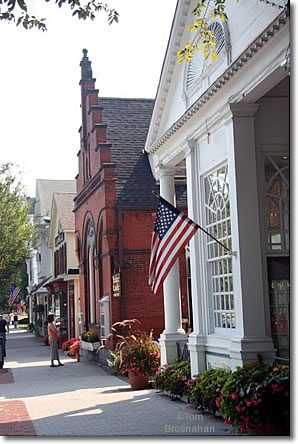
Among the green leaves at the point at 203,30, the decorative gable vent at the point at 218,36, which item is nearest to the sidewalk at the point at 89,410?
the green leaves at the point at 203,30

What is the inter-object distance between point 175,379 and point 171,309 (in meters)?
2.32

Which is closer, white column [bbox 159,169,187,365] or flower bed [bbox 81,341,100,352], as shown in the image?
white column [bbox 159,169,187,365]

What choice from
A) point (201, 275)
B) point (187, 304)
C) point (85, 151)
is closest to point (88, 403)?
point (201, 275)

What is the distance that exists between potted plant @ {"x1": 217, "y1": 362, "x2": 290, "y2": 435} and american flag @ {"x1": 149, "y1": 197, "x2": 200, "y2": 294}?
3.23 metres

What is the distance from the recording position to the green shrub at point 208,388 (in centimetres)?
1012

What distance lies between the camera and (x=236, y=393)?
8039mm

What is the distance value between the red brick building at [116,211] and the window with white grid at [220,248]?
8.28 m

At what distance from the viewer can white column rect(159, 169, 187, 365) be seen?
570 inches

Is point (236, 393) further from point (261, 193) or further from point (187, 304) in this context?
point (187, 304)

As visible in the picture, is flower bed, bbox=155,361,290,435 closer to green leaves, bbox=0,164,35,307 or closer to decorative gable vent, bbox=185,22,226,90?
decorative gable vent, bbox=185,22,226,90

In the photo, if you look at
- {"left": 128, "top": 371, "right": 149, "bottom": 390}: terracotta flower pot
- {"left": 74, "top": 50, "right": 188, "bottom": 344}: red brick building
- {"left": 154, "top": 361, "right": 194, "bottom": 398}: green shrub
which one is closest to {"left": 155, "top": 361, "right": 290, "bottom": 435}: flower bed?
{"left": 154, "top": 361, "right": 194, "bottom": 398}: green shrub

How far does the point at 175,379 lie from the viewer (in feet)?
42.3

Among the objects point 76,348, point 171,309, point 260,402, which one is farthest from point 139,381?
point 76,348

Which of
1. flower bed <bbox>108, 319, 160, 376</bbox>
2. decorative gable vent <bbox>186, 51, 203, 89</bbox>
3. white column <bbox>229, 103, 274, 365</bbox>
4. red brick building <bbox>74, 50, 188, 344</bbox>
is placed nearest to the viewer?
white column <bbox>229, 103, 274, 365</bbox>
